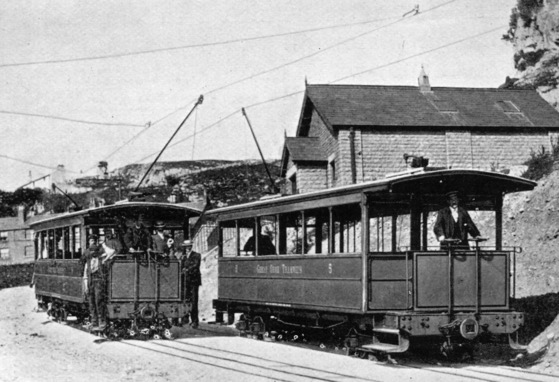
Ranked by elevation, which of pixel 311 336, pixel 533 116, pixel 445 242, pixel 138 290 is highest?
pixel 533 116

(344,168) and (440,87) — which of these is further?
(440,87)

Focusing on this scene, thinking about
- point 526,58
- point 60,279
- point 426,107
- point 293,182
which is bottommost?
point 60,279

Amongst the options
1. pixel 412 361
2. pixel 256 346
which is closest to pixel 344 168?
pixel 256 346

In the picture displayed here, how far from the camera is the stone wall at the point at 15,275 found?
45594 millimetres

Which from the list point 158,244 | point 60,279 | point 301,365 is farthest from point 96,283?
point 301,365

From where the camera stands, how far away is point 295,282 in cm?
1426

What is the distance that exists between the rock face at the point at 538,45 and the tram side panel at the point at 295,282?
1315 inches

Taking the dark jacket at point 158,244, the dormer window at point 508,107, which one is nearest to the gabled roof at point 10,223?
the dormer window at point 508,107

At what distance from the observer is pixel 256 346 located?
14688 millimetres

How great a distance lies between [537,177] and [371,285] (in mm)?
15111

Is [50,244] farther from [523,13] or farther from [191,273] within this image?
[523,13]

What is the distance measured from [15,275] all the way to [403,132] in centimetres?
2550

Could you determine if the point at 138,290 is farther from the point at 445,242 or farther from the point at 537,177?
the point at 537,177

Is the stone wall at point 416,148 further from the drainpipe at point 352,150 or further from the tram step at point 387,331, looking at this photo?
the tram step at point 387,331
